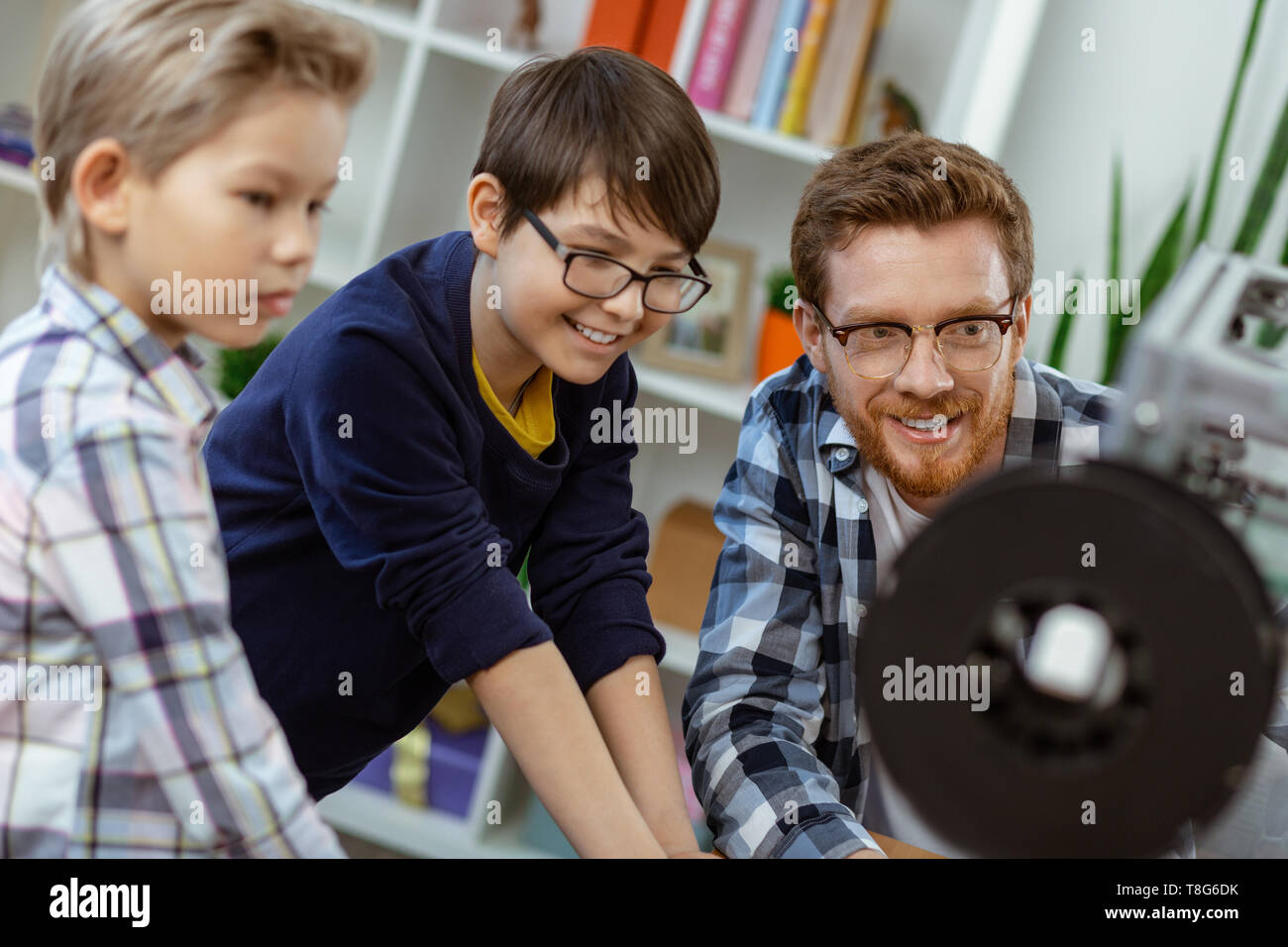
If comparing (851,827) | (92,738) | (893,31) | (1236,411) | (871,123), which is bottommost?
(851,827)

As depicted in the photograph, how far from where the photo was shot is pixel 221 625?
0.61m

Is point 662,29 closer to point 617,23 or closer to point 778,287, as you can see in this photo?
point 617,23

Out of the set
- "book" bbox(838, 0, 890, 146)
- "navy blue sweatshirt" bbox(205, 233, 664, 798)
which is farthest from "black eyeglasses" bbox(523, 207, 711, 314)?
"book" bbox(838, 0, 890, 146)

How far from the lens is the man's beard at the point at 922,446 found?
1139 millimetres

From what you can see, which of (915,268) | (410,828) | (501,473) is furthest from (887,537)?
(410,828)

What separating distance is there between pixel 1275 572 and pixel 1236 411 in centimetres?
7

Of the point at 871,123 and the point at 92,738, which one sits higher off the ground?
the point at 871,123

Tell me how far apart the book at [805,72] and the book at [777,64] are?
12 mm

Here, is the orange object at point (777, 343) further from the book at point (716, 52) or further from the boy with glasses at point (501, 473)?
the boy with glasses at point (501, 473)

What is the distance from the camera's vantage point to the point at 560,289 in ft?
2.76

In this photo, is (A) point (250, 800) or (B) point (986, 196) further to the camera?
(B) point (986, 196)

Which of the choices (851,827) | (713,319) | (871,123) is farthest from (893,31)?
(851,827)

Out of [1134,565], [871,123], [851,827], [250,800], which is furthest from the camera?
[871,123]
